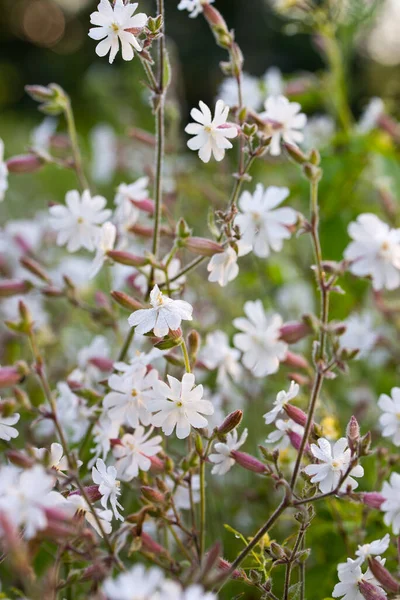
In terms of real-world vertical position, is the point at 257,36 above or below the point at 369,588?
below

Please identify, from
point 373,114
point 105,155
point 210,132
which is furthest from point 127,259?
point 105,155

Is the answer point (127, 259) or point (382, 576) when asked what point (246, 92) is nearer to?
point (127, 259)

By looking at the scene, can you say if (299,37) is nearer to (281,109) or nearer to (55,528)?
(281,109)

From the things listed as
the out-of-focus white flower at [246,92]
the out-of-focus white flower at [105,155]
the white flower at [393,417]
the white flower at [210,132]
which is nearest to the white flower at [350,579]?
the white flower at [393,417]

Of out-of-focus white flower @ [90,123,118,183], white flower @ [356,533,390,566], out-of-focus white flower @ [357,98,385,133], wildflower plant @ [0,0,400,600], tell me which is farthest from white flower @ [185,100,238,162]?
out-of-focus white flower @ [90,123,118,183]

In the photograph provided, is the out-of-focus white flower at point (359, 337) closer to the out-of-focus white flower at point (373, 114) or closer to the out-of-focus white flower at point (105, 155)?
the out-of-focus white flower at point (373, 114)

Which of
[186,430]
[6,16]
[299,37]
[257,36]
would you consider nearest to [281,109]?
[186,430]

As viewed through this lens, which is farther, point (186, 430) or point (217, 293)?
point (217, 293)
